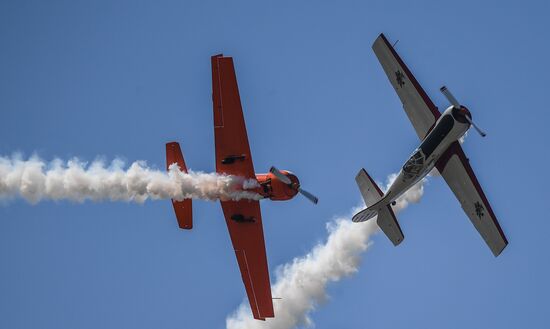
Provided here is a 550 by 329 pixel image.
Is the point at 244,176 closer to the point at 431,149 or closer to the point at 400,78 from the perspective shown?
the point at 431,149

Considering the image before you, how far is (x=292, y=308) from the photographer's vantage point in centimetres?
3659

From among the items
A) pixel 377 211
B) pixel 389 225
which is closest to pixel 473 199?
pixel 389 225

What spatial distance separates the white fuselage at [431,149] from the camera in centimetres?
3319

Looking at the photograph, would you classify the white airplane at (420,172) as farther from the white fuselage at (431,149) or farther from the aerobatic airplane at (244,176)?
the aerobatic airplane at (244,176)

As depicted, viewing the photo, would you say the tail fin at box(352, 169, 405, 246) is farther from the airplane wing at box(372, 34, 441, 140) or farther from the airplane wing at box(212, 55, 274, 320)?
the airplane wing at box(212, 55, 274, 320)

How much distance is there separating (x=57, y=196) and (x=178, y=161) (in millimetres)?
4048

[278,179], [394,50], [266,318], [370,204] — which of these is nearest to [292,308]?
[266,318]

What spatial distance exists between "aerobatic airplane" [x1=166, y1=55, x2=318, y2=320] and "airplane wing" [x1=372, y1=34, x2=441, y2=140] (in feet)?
19.3

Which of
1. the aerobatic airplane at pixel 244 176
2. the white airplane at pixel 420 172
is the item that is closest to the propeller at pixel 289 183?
the aerobatic airplane at pixel 244 176

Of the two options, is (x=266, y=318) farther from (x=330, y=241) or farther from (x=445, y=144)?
(x=445, y=144)

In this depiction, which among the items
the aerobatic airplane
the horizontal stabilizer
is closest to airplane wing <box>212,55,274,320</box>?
the aerobatic airplane

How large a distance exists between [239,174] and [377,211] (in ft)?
21.2

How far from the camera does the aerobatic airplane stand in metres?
30.3

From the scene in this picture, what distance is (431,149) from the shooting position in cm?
3378
